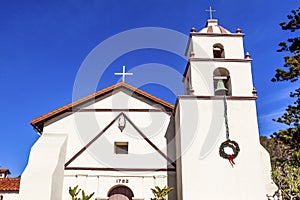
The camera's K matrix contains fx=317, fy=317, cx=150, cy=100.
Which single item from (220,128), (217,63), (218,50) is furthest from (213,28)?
(220,128)

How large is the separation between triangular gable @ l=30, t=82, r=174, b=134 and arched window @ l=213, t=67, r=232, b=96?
9.03 feet

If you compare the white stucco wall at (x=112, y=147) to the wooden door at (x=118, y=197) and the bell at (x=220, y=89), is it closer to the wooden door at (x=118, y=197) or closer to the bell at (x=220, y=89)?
the wooden door at (x=118, y=197)

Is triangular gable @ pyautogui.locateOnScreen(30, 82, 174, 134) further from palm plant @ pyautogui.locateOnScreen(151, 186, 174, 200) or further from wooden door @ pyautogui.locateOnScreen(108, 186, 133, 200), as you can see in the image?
wooden door @ pyautogui.locateOnScreen(108, 186, 133, 200)

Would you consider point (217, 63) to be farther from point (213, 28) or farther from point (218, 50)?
point (213, 28)

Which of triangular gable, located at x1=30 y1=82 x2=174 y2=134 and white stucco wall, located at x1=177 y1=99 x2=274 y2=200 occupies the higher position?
triangular gable, located at x1=30 y1=82 x2=174 y2=134

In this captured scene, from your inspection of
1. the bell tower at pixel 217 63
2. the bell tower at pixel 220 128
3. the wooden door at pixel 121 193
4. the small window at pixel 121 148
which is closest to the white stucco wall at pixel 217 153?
the bell tower at pixel 220 128

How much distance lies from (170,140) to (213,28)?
18.6 feet

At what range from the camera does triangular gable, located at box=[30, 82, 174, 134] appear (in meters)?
15.3

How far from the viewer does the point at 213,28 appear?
14.9m

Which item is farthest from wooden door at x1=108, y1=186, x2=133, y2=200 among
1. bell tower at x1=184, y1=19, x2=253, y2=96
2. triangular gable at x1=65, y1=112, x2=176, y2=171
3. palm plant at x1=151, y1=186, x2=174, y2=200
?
bell tower at x1=184, y1=19, x2=253, y2=96

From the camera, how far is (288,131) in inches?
632

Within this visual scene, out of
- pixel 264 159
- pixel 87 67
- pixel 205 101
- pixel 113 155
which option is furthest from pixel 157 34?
pixel 264 159

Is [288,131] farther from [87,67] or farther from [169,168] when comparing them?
[87,67]

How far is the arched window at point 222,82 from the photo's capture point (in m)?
13.4
